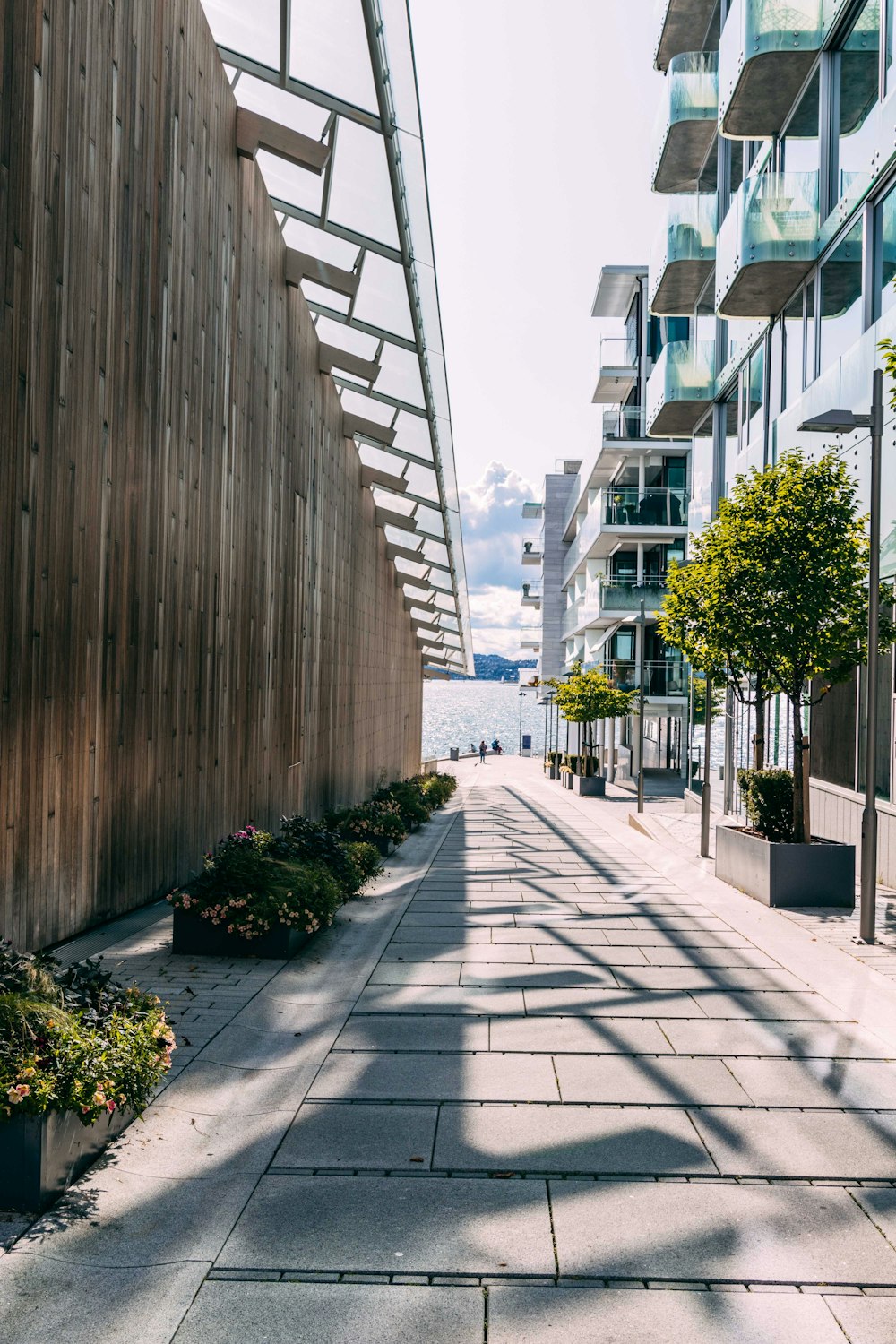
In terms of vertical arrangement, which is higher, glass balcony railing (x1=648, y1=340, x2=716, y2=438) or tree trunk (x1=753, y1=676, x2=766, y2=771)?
glass balcony railing (x1=648, y1=340, x2=716, y2=438)

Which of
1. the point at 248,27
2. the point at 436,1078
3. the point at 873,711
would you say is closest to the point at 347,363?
the point at 248,27

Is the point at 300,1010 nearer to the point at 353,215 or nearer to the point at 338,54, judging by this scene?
the point at 338,54

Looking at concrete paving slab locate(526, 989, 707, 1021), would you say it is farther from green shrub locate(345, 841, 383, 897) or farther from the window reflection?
the window reflection

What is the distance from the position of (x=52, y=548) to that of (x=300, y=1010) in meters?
3.64

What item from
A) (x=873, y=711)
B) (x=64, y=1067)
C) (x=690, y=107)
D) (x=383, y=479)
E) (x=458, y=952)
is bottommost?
(x=458, y=952)

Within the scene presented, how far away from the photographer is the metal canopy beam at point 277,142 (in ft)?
40.2

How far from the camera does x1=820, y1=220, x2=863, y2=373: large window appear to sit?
16.4m

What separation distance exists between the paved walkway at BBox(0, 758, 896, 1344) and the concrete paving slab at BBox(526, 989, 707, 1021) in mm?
28

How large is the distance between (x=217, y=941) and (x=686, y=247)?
23.1m

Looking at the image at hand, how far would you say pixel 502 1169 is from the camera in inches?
185

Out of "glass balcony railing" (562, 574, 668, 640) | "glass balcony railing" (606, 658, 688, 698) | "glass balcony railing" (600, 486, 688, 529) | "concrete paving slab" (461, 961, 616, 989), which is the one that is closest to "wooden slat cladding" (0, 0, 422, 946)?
"concrete paving slab" (461, 961, 616, 989)

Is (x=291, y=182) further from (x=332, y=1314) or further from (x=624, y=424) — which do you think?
(x=624, y=424)

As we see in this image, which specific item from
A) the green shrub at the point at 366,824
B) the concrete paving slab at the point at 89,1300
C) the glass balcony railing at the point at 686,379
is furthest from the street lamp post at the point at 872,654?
the glass balcony railing at the point at 686,379

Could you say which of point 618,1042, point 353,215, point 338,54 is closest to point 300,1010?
point 618,1042
